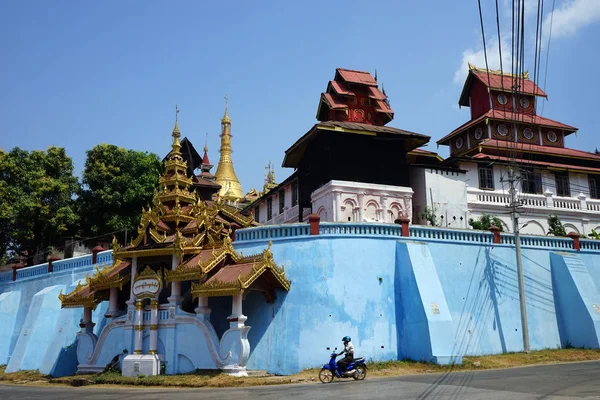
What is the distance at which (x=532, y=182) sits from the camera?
108ft

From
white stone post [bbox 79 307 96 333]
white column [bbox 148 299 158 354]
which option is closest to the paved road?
white column [bbox 148 299 158 354]

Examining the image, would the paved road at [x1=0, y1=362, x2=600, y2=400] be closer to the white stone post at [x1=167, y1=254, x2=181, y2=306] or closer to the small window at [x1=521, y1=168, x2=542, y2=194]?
the white stone post at [x1=167, y1=254, x2=181, y2=306]

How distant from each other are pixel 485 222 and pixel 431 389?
1741cm

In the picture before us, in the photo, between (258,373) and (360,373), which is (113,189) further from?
(360,373)

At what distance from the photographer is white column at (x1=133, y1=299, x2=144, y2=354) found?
755 inches

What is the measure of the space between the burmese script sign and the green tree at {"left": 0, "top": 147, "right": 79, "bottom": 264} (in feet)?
51.0

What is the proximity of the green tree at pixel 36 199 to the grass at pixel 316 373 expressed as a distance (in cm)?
1398

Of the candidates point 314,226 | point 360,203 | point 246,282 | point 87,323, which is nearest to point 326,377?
point 246,282

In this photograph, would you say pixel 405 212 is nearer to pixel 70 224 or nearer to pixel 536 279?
pixel 536 279

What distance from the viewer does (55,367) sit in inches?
890

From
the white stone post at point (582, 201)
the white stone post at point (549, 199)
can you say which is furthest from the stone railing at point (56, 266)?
the white stone post at point (582, 201)

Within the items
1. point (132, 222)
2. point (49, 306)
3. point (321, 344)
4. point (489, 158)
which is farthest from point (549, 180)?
point (49, 306)

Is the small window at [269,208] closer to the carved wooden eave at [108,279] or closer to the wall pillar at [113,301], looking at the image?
the carved wooden eave at [108,279]

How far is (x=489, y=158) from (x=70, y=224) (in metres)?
23.0
